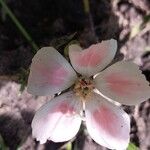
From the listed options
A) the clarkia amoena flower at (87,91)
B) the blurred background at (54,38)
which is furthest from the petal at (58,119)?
the blurred background at (54,38)

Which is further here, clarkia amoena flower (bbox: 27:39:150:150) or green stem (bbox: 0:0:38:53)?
green stem (bbox: 0:0:38:53)

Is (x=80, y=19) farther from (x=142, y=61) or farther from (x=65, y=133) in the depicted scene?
(x=65, y=133)

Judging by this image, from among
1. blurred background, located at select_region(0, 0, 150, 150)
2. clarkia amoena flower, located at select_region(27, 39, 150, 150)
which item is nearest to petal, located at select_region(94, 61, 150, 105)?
clarkia amoena flower, located at select_region(27, 39, 150, 150)

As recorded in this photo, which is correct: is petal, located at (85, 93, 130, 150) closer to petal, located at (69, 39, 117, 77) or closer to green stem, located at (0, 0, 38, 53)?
petal, located at (69, 39, 117, 77)

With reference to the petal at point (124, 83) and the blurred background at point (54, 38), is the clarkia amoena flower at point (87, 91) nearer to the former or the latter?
the petal at point (124, 83)

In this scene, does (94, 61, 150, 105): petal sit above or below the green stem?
below

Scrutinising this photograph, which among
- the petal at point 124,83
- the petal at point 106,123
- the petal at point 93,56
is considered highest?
the petal at point 93,56
